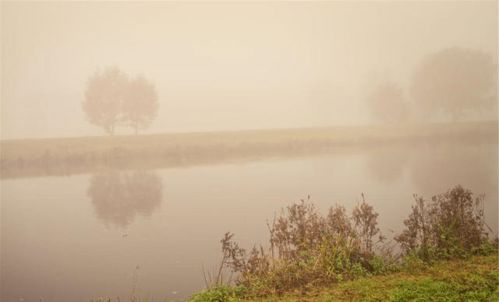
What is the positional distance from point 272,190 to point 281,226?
16015 millimetres

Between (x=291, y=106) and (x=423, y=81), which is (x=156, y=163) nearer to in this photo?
(x=423, y=81)

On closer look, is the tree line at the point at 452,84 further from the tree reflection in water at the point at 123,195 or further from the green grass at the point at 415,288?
the green grass at the point at 415,288

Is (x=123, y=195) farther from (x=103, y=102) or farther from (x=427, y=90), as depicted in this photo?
(x=427, y=90)

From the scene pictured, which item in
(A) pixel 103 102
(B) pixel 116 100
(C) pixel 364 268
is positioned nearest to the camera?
(C) pixel 364 268

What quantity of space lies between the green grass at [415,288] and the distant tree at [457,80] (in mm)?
64325

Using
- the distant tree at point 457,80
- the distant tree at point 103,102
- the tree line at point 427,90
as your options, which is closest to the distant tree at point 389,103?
the tree line at point 427,90

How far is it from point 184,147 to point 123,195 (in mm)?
25407

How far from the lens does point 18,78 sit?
197m

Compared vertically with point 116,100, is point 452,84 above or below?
above

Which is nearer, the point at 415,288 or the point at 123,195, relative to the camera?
the point at 415,288

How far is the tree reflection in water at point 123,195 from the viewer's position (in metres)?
24.2

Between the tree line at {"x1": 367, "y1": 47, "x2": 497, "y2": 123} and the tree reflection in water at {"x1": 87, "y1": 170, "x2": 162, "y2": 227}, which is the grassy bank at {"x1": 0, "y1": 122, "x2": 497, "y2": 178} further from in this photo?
the tree reflection in water at {"x1": 87, "y1": 170, "x2": 162, "y2": 227}

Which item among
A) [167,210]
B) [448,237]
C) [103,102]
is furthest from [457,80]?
[448,237]

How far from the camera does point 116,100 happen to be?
68188mm
